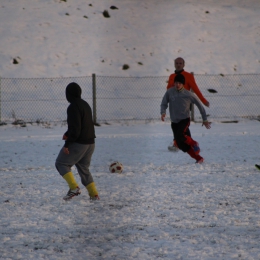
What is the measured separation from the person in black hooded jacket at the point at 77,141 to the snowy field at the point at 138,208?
0.25 meters

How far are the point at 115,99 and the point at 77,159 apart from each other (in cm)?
1296

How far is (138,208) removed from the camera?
17.4 feet

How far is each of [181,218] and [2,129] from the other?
10.5 meters

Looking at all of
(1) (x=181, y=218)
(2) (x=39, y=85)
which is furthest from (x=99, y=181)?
(2) (x=39, y=85)

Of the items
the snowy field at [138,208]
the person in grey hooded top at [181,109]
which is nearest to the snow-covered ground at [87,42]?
the snowy field at [138,208]

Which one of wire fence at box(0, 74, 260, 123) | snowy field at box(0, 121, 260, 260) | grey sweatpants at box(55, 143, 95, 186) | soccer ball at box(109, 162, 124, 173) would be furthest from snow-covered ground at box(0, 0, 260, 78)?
grey sweatpants at box(55, 143, 95, 186)

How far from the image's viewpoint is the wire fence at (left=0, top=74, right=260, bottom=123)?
60.4ft

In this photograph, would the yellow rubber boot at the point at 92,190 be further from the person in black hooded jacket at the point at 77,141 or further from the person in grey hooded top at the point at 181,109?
the person in grey hooded top at the point at 181,109

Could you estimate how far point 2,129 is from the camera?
1448 cm

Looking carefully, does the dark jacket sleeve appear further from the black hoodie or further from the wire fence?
the wire fence

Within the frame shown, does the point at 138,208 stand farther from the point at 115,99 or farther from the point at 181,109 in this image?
the point at 115,99

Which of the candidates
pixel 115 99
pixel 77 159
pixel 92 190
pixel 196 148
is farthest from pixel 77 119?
pixel 115 99

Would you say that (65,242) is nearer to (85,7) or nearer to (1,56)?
(1,56)

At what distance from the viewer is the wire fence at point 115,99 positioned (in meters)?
18.4
